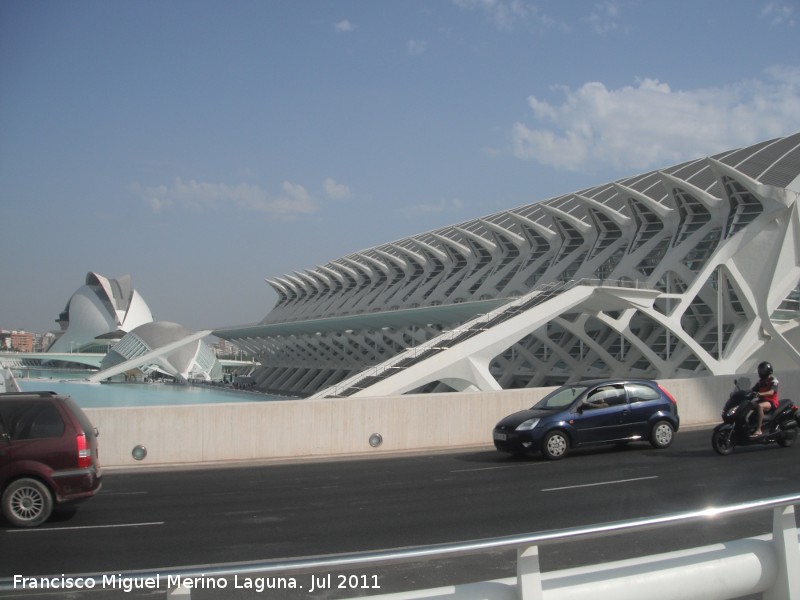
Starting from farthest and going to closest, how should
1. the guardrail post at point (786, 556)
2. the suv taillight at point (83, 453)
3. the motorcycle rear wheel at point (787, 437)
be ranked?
1. the motorcycle rear wheel at point (787, 437)
2. the suv taillight at point (83, 453)
3. the guardrail post at point (786, 556)

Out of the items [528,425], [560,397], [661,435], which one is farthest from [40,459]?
[661,435]

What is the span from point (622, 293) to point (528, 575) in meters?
34.1

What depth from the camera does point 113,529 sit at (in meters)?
9.26

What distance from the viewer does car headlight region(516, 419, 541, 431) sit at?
15.2 metres

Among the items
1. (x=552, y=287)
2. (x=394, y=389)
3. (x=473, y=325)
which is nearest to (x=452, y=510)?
(x=394, y=389)

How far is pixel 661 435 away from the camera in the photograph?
53.6ft

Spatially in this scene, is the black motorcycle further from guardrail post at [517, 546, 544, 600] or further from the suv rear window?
guardrail post at [517, 546, 544, 600]

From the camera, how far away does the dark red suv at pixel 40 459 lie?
9336mm

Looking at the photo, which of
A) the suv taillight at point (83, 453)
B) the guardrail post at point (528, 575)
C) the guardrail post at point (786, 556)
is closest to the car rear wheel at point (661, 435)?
the suv taillight at point (83, 453)

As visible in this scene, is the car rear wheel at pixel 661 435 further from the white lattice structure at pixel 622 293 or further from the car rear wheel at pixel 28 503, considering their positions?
the white lattice structure at pixel 622 293

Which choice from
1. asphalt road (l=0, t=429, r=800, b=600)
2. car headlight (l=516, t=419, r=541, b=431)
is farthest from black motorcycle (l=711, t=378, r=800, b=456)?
car headlight (l=516, t=419, r=541, b=431)

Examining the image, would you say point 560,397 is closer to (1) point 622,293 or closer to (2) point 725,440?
(2) point 725,440

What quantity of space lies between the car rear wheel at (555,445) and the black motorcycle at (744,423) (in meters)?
2.98

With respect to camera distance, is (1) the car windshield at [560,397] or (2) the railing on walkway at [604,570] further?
(1) the car windshield at [560,397]
